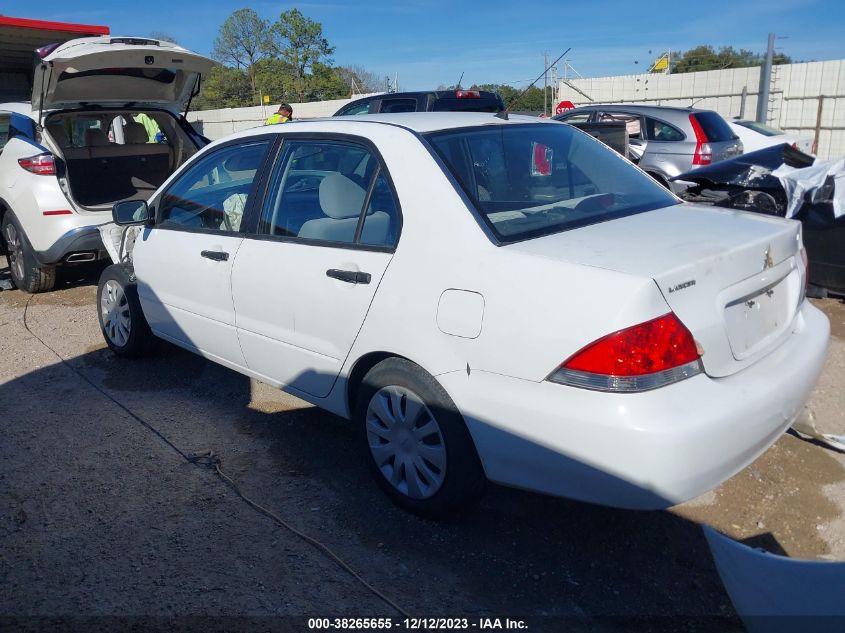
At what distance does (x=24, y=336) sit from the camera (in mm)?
6176

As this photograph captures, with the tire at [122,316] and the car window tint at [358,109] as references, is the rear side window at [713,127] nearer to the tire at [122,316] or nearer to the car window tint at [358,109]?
the car window tint at [358,109]

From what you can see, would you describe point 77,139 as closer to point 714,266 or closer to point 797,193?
point 797,193

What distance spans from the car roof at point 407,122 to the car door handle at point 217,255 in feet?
2.30

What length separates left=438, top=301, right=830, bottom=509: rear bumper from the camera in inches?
96.4

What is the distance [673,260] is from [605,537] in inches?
51.0

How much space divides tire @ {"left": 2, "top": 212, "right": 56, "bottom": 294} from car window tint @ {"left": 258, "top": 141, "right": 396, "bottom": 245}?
13.9 feet

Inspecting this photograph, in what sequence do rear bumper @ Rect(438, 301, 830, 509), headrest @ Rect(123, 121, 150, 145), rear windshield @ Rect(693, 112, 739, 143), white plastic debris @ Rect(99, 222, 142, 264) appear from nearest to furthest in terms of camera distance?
rear bumper @ Rect(438, 301, 830, 509) < white plastic debris @ Rect(99, 222, 142, 264) < headrest @ Rect(123, 121, 150, 145) < rear windshield @ Rect(693, 112, 739, 143)

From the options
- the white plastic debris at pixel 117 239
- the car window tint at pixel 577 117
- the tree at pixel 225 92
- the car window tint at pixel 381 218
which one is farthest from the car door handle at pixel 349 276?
the tree at pixel 225 92

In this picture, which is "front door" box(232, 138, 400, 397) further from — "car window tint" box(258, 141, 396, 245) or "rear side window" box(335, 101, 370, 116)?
"rear side window" box(335, 101, 370, 116)

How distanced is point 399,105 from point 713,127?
15.8ft

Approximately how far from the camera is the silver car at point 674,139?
10.9m

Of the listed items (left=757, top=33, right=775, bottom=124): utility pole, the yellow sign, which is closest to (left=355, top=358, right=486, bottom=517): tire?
(left=757, top=33, right=775, bottom=124): utility pole

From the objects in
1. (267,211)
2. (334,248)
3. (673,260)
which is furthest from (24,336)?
(673,260)

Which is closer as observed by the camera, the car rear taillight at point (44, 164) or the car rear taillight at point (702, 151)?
the car rear taillight at point (44, 164)
